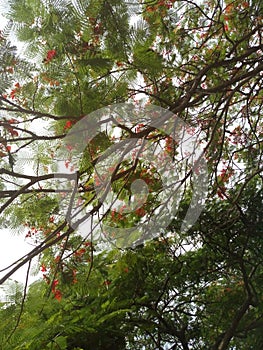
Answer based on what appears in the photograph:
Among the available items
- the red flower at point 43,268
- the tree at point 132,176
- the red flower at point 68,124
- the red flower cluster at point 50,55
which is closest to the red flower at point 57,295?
the tree at point 132,176

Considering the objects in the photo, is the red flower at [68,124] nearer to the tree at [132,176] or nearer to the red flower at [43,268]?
the tree at [132,176]

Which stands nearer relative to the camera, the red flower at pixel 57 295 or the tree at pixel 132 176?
the tree at pixel 132 176

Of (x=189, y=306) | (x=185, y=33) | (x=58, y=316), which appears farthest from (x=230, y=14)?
(x=58, y=316)

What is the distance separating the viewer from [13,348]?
143 cm

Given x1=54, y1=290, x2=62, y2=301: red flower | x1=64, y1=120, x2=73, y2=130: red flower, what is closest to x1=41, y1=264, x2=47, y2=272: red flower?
x1=54, y1=290, x2=62, y2=301: red flower

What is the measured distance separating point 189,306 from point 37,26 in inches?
56.9

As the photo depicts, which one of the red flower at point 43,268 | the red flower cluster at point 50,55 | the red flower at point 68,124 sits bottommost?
the red flower at point 43,268

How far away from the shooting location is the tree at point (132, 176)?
1.36 metres

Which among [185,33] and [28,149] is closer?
[28,149]

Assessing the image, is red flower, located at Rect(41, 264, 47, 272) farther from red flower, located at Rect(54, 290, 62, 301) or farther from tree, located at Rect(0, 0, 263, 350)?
red flower, located at Rect(54, 290, 62, 301)

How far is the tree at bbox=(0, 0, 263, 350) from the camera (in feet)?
4.45

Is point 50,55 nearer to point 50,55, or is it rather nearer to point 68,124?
point 50,55

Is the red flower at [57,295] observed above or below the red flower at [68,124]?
below

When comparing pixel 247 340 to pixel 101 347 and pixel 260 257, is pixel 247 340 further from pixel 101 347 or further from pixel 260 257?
pixel 101 347
